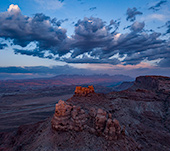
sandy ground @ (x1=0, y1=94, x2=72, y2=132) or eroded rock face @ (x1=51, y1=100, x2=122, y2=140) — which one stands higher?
eroded rock face @ (x1=51, y1=100, x2=122, y2=140)

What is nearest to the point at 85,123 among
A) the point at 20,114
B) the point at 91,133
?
the point at 91,133

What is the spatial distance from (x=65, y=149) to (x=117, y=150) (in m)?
5.19

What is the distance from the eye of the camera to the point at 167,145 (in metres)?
17.2

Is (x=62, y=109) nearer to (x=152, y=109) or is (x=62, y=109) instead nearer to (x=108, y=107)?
(x=108, y=107)

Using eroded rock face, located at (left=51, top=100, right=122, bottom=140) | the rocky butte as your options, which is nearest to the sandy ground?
the rocky butte

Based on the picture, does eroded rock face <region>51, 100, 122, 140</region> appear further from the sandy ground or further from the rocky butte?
the sandy ground

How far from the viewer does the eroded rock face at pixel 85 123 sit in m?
13.1

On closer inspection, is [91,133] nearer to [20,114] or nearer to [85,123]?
[85,123]

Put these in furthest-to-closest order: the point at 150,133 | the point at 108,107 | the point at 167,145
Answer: the point at 108,107
the point at 150,133
the point at 167,145

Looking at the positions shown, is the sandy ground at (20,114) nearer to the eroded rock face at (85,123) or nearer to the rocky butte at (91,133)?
the rocky butte at (91,133)

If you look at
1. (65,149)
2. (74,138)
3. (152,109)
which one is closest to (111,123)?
(74,138)

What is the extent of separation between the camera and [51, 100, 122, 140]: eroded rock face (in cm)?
1312

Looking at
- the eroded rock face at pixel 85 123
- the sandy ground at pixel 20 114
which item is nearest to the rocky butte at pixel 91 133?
the eroded rock face at pixel 85 123

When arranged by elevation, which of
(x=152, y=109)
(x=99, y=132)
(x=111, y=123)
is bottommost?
(x=152, y=109)
